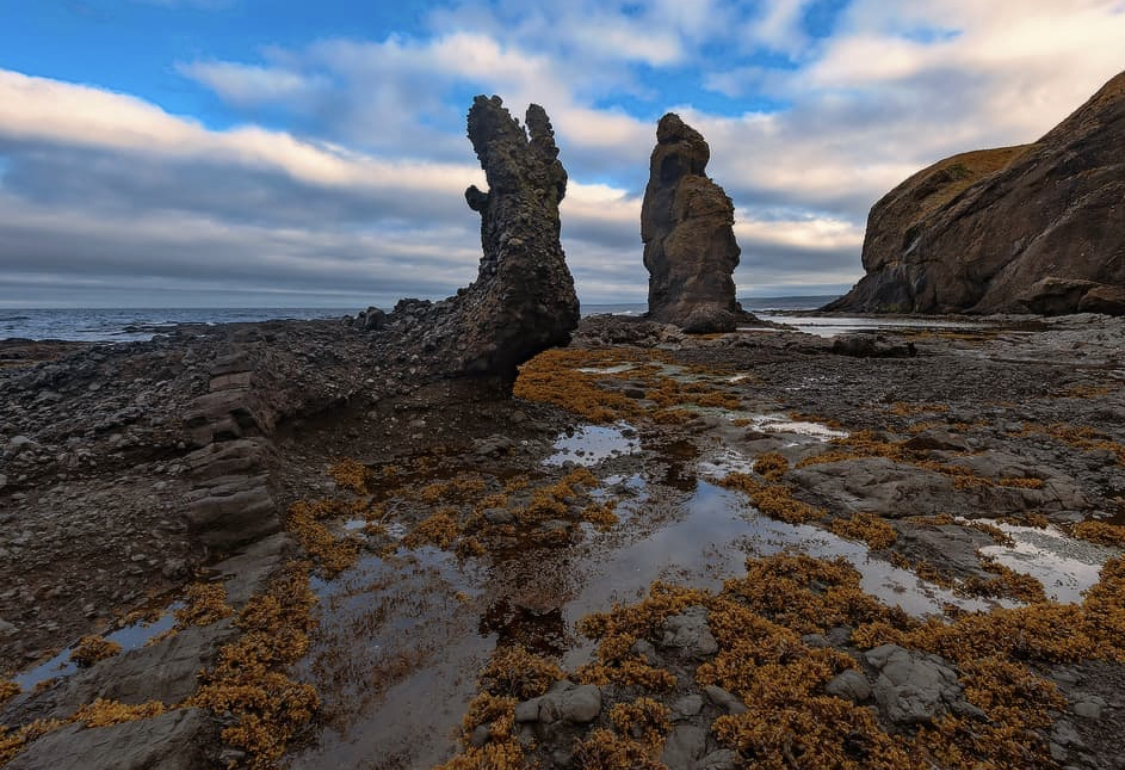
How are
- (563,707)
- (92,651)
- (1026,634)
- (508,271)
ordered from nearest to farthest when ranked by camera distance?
(563,707) → (92,651) → (1026,634) → (508,271)

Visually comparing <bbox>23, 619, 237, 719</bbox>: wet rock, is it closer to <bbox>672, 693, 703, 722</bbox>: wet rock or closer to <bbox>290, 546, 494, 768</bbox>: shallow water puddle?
<bbox>290, 546, 494, 768</bbox>: shallow water puddle

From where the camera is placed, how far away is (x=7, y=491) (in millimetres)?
9641

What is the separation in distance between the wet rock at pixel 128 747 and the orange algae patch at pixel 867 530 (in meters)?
11.1

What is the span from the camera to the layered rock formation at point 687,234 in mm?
77750

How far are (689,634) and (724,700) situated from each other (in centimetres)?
122

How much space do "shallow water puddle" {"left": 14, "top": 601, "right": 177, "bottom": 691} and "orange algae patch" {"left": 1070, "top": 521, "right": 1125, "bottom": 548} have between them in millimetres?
16782

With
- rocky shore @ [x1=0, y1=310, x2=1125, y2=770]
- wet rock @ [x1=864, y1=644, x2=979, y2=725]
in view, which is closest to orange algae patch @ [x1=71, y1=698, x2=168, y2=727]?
rocky shore @ [x1=0, y1=310, x2=1125, y2=770]

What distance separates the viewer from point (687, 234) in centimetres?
7969

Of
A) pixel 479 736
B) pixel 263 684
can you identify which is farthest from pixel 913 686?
pixel 263 684

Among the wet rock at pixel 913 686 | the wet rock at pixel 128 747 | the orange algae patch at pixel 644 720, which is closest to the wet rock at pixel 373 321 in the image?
the wet rock at pixel 128 747

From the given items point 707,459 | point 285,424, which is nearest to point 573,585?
point 707,459

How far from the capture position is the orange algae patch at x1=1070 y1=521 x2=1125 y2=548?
924 cm

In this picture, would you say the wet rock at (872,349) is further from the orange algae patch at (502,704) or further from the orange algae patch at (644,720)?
the orange algae patch at (502,704)

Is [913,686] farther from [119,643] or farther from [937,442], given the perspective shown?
[937,442]
